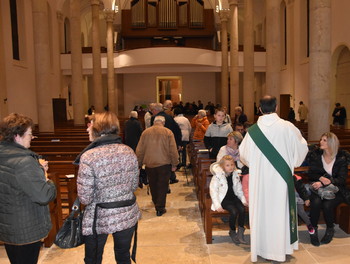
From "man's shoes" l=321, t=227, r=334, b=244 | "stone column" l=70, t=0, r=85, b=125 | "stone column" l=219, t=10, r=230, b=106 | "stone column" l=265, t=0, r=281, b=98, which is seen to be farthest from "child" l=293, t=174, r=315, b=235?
"stone column" l=219, t=10, r=230, b=106

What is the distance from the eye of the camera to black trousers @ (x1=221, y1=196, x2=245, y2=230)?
4.68 m

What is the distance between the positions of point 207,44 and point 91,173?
22.8m

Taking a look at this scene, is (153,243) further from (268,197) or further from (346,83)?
(346,83)

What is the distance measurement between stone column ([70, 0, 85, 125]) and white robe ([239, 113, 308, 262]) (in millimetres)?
12370

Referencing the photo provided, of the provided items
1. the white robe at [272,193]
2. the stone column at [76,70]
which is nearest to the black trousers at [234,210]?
the white robe at [272,193]

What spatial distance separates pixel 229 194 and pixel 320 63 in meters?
3.92

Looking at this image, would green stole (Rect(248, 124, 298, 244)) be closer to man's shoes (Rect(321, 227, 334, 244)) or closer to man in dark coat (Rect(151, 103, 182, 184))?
man's shoes (Rect(321, 227, 334, 244))

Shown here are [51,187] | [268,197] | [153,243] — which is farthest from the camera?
[153,243]

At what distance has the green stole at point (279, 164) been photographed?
3.93 metres

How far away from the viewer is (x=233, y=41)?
1833 cm

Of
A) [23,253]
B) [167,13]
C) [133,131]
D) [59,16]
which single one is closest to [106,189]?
[23,253]

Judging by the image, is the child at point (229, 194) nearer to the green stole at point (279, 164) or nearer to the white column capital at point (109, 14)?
the green stole at point (279, 164)

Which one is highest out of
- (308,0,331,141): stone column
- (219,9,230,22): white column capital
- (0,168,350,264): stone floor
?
(219,9,230,22): white column capital

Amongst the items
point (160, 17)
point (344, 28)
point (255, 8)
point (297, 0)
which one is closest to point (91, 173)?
point (344, 28)
